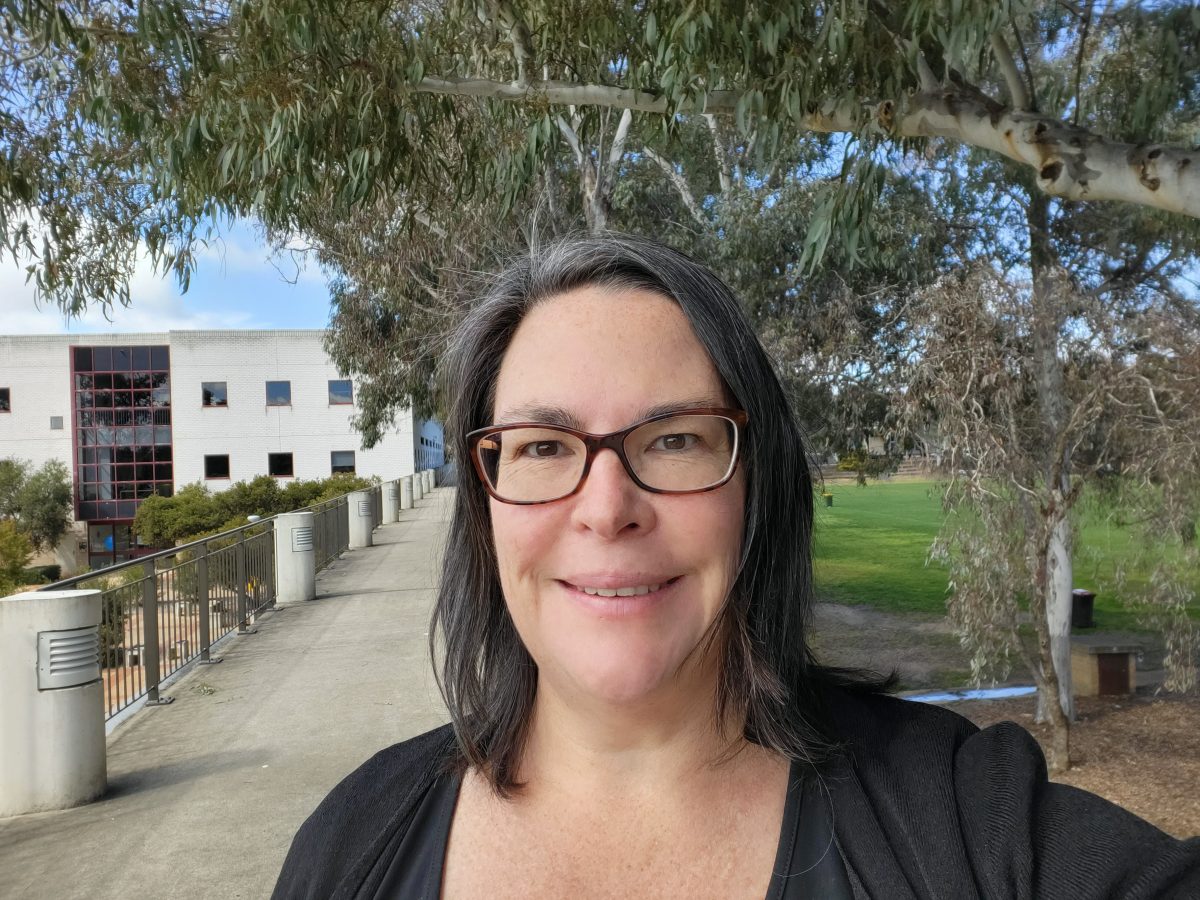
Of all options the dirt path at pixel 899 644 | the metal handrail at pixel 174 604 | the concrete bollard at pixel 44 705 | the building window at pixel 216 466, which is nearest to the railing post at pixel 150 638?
the metal handrail at pixel 174 604

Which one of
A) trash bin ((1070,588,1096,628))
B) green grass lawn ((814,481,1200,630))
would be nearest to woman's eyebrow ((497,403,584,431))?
green grass lawn ((814,481,1200,630))

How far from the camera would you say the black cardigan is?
115 cm

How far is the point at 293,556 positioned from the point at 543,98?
26.6ft

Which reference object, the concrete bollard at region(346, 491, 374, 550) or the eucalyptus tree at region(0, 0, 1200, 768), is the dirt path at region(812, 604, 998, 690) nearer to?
the eucalyptus tree at region(0, 0, 1200, 768)

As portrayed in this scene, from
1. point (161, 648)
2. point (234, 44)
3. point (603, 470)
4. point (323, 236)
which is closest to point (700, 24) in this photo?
point (234, 44)

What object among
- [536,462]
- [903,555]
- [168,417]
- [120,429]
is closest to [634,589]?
[536,462]

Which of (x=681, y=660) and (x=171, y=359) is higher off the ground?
(x=171, y=359)

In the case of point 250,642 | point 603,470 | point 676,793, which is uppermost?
point 603,470

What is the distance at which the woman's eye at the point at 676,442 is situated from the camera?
1.36 m

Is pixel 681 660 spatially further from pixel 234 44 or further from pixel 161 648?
pixel 161 648

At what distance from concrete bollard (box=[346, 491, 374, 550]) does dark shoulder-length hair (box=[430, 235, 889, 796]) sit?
17.5 m

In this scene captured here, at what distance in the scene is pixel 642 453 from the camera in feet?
4.42

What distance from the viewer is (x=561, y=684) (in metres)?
1.42

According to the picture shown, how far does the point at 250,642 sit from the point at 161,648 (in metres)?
1.58
